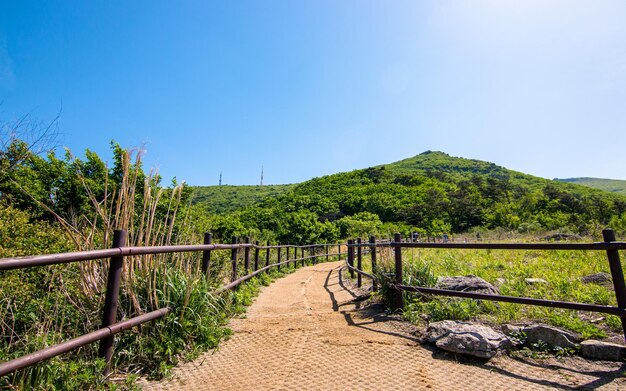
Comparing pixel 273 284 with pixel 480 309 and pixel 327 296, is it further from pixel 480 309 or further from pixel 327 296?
pixel 480 309

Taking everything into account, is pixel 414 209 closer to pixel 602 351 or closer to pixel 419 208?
pixel 419 208

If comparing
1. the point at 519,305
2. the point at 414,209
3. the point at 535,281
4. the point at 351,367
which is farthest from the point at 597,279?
the point at 414,209

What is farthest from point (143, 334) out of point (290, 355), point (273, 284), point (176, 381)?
point (273, 284)

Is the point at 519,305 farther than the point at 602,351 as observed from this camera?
Yes

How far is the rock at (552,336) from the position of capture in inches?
114

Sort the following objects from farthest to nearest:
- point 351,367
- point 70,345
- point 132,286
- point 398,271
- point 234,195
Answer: point 234,195 < point 398,271 < point 132,286 < point 351,367 < point 70,345

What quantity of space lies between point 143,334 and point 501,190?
50.4m

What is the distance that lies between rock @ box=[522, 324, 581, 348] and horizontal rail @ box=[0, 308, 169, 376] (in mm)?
3438

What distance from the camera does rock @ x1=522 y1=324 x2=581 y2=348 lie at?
2.90 meters

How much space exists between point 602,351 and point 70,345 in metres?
4.06

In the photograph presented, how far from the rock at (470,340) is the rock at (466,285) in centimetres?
130

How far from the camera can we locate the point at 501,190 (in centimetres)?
4453

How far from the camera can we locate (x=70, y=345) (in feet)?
6.27

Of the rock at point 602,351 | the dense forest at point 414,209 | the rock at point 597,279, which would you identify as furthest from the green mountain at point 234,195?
the rock at point 602,351
